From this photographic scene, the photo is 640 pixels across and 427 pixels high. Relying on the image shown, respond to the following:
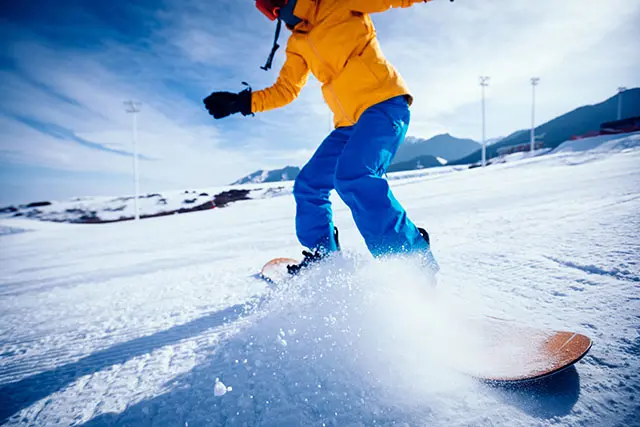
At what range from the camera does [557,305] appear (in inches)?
43.4

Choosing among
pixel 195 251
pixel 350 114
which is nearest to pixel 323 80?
pixel 350 114

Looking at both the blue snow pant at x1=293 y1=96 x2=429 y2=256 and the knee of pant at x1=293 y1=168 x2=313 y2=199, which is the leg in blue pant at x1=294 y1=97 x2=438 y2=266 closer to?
the blue snow pant at x1=293 y1=96 x2=429 y2=256

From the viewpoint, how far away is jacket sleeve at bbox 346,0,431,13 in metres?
1.36

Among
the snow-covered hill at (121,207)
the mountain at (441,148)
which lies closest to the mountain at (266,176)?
the mountain at (441,148)

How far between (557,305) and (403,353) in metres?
0.72

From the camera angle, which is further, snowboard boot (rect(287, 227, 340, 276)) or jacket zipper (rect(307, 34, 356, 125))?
snowboard boot (rect(287, 227, 340, 276))

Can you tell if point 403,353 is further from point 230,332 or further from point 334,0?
point 334,0

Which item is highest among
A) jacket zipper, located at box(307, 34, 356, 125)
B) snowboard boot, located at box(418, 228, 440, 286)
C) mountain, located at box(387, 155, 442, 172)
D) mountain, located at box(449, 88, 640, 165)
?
→ mountain, located at box(449, 88, 640, 165)

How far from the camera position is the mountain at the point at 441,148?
406 feet

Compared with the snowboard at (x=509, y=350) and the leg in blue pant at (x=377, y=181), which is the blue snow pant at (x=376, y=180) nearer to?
the leg in blue pant at (x=377, y=181)

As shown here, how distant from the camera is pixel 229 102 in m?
1.82

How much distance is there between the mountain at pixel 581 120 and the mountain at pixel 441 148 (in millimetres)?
50797

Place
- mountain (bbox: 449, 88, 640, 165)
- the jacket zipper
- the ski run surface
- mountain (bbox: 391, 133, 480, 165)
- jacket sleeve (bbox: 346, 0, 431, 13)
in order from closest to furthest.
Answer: the ski run surface, jacket sleeve (bbox: 346, 0, 431, 13), the jacket zipper, mountain (bbox: 449, 88, 640, 165), mountain (bbox: 391, 133, 480, 165)

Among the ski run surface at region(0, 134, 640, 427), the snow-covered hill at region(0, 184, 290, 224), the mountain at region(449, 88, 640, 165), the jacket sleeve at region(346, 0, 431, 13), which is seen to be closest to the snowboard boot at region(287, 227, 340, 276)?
the ski run surface at region(0, 134, 640, 427)
